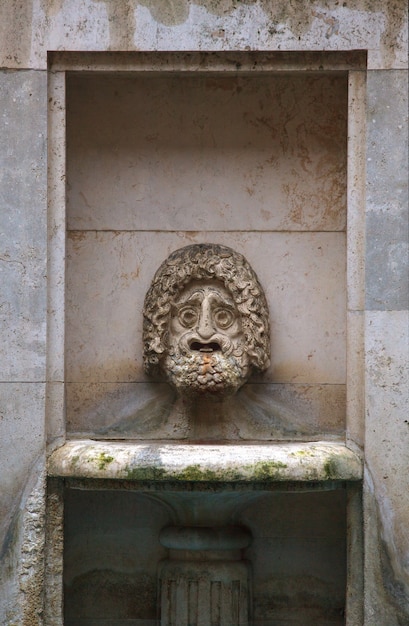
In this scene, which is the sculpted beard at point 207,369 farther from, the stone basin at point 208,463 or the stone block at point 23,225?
the stone block at point 23,225

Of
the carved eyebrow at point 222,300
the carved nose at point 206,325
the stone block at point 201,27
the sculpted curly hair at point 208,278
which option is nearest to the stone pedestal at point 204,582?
the sculpted curly hair at point 208,278

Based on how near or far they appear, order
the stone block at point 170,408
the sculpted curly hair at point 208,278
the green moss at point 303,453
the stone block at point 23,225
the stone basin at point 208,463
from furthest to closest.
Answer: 1. the stone block at point 170,408
2. the sculpted curly hair at point 208,278
3. the stone block at point 23,225
4. the green moss at point 303,453
5. the stone basin at point 208,463

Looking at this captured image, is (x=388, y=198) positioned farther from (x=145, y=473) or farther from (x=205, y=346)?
(x=145, y=473)

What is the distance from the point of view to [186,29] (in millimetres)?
6074

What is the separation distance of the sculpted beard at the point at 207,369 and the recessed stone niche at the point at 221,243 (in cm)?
26

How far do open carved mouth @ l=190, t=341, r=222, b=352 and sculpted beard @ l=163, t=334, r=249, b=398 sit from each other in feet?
0.03

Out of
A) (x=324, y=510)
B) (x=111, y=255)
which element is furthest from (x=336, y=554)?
(x=111, y=255)

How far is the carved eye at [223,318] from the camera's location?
650 cm

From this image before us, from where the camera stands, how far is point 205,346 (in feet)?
21.2

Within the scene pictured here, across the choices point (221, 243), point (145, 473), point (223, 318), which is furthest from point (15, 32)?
point (145, 473)

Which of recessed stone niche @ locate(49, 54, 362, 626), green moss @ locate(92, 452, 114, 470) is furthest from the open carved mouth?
green moss @ locate(92, 452, 114, 470)

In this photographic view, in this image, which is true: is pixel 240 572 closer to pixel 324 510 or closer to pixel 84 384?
pixel 324 510

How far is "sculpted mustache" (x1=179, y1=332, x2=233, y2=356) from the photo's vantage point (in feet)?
21.0

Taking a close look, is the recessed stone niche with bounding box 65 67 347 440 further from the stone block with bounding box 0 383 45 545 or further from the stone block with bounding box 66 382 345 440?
the stone block with bounding box 0 383 45 545
